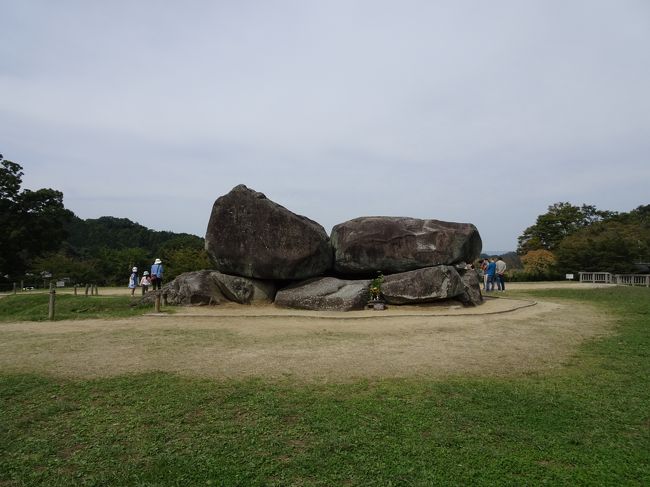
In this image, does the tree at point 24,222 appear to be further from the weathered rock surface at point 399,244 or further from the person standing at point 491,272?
the person standing at point 491,272

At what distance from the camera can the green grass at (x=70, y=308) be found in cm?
1279

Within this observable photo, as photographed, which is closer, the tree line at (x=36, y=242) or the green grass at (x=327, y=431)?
the green grass at (x=327, y=431)

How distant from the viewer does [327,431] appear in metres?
4.50

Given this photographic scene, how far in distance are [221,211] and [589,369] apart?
11.9 metres

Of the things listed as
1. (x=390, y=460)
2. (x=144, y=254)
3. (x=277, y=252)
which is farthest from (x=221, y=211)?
(x=144, y=254)

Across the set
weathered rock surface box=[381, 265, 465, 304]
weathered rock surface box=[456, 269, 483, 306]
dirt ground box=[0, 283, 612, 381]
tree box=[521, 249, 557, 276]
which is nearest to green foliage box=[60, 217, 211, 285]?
dirt ground box=[0, 283, 612, 381]

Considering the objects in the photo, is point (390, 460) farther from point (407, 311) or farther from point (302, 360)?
point (407, 311)

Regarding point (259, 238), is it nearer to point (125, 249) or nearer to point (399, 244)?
point (399, 244)

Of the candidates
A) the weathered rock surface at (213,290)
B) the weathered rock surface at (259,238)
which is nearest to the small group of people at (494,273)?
the weathered rock surface at (259,238)

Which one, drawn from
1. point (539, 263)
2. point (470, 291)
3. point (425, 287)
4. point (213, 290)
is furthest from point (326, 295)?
point (539, 263)

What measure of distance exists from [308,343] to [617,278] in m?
27.6

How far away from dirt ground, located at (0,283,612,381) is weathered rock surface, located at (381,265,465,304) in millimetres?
935

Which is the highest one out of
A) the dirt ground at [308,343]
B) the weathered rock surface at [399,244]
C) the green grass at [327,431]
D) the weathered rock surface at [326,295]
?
the weathered rock surface at [399,244]

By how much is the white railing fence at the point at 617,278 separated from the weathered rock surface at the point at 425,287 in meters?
18.9
